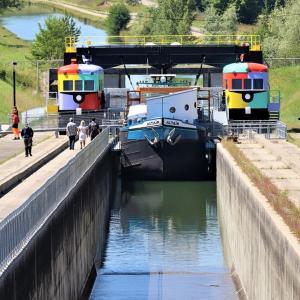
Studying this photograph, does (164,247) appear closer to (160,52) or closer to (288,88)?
(160,52)

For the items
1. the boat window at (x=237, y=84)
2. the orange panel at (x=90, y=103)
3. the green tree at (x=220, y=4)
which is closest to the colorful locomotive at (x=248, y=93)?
the boat window at (x=237, y=84)

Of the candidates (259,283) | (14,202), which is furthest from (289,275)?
(14,202)

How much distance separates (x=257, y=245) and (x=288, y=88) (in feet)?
218

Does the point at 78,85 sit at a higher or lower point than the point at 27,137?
higher

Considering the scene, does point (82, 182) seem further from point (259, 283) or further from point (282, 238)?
point (282, 238)

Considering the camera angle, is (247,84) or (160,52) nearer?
(247,84)

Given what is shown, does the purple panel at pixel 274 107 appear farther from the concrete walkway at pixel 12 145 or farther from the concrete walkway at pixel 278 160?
the concrete walkway at pixel 12 145

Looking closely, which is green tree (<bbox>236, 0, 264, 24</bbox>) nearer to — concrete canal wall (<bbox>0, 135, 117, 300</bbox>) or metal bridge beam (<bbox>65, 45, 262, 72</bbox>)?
metal bridge beam (<bbox>65, 45, 262, 72</bbox>)

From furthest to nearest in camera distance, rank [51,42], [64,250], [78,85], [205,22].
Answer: [205,22], [51,42], [78,85], [64,250]

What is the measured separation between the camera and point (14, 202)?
958 inches

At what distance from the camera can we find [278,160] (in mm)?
37219

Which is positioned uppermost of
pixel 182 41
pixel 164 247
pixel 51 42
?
pixel 51 42

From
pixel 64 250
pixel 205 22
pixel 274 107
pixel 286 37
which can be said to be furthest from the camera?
pixel 205 22

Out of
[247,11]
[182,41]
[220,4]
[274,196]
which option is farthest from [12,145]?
[247,11]
